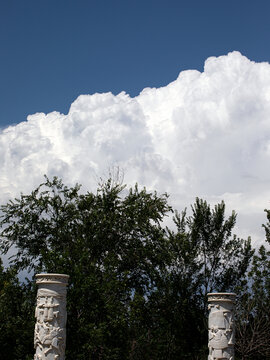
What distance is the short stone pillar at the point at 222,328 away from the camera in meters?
14.5

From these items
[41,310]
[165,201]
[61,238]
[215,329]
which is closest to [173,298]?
[165,201]

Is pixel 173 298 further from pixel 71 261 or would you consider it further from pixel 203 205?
pixel 71 261

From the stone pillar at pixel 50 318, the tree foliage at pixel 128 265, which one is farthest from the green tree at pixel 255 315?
the stone pillar at pixel 50 318

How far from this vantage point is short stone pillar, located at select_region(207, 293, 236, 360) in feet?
47.6

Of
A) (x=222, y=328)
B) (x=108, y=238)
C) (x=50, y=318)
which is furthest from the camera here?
(x=108, y=238)

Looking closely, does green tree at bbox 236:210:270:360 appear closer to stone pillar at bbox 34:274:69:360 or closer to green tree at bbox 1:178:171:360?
green tree at bbox 1:178:171:360

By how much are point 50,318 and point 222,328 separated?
4.50 meters

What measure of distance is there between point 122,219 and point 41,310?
35.0 ft

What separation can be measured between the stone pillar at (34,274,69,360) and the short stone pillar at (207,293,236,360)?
402 cm

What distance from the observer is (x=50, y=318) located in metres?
12.6

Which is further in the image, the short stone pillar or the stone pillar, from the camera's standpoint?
the short stone pillar

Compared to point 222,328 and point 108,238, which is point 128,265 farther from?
point 222,328

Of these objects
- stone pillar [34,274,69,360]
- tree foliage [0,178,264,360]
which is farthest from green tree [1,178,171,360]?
stone pillar [34,274,69,360]

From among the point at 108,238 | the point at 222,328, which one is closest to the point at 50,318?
the point at 222,328
